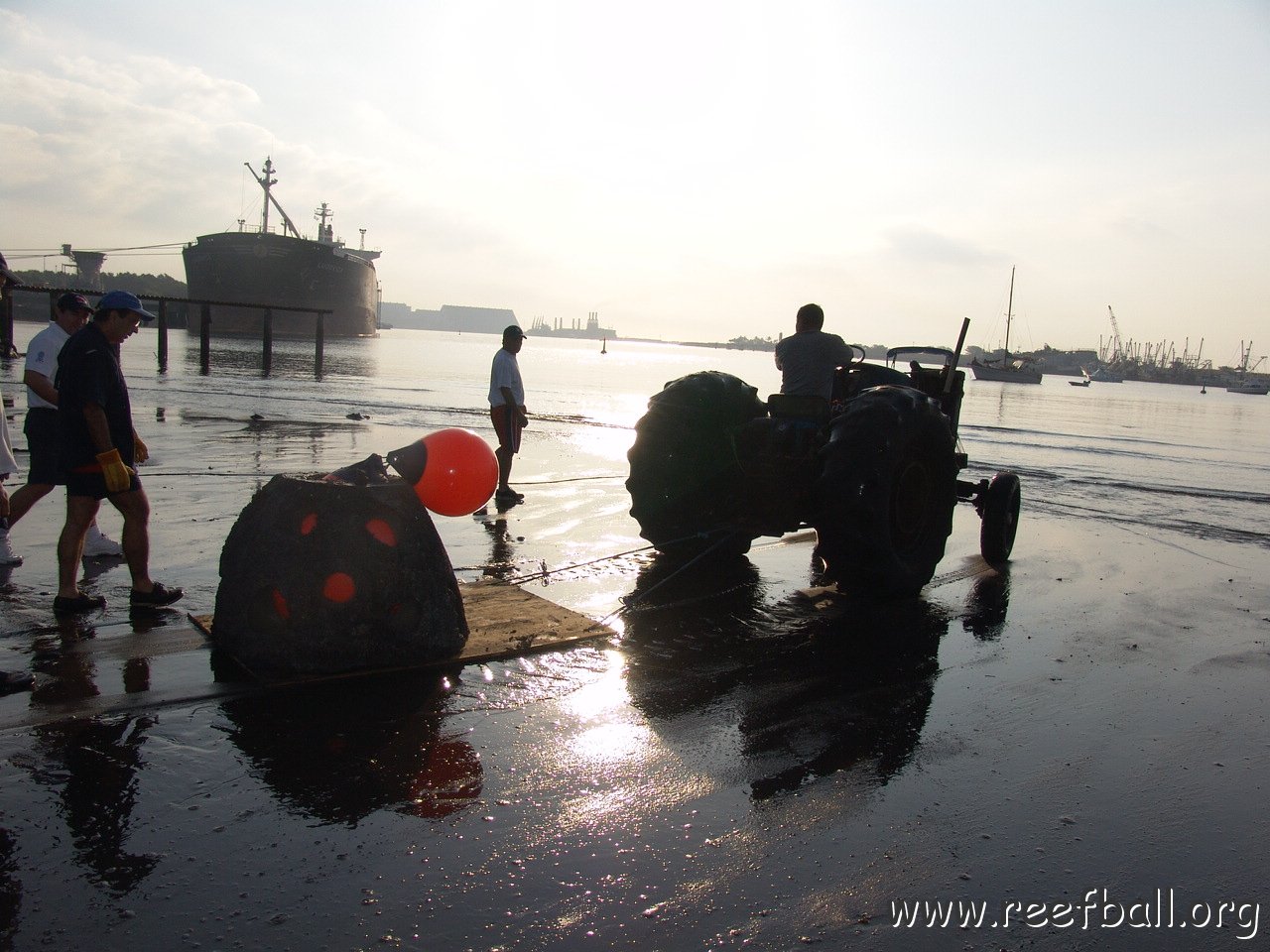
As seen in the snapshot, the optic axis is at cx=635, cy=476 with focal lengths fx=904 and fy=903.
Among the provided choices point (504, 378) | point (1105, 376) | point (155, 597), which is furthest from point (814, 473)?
point (1105, 376)

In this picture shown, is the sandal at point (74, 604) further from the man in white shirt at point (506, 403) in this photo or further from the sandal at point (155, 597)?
the man in white shirt at point (506, 403)

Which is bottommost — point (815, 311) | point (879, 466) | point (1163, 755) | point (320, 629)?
point (1163, 755)

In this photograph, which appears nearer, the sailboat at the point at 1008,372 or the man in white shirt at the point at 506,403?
the man in white shirt at the point at 506,403

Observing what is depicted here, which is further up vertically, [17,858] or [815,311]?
[815,311]

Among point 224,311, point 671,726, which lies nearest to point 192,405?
point 671,726

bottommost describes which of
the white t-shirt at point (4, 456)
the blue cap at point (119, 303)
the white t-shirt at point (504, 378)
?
the white t-shirt at point (4, 456)

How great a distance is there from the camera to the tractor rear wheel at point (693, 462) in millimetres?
6621

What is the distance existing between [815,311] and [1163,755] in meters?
3.91

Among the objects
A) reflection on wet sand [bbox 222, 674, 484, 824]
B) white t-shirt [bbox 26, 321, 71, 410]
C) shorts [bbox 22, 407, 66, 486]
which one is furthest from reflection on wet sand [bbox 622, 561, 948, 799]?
white t-shirt [bbox 26, 321, 71, 410]

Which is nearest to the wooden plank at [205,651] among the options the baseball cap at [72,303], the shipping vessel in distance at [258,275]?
the baseball cap at [72,303]

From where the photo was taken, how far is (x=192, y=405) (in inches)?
759

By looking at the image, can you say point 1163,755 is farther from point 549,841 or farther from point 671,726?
point 549,841

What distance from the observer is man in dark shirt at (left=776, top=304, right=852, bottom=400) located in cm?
676

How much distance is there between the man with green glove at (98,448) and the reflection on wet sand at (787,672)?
3007mm
